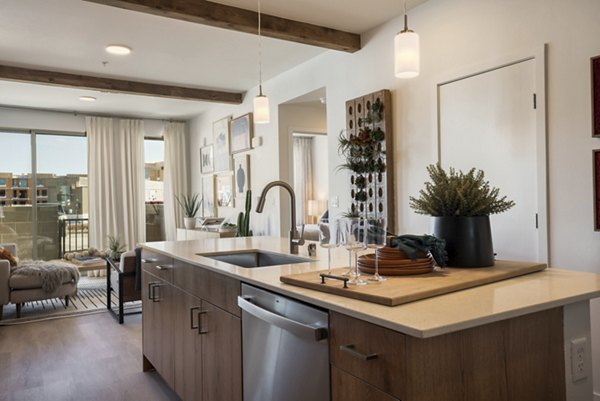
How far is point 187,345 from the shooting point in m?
2.27

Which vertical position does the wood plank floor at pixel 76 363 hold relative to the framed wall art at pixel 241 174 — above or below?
below

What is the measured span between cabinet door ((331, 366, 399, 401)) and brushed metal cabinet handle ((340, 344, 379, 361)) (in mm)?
71

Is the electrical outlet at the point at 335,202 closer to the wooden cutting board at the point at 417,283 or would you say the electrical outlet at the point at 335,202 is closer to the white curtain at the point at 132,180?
the wooden cutting board at the point at 417,283

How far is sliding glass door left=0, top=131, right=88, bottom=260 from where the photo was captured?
22.1 feet

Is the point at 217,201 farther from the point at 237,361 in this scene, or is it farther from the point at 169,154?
the point at 237,361

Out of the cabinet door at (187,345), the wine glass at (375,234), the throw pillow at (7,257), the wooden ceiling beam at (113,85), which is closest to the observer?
the wine glass at (375,234)

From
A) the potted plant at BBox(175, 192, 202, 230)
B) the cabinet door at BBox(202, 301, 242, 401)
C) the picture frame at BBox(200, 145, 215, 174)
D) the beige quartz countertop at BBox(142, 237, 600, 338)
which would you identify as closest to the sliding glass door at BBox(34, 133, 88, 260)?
the potted plant at BBox(175, 192, 202, 230)

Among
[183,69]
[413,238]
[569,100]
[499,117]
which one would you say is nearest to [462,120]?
[499,117]

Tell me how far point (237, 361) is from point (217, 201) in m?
5.28

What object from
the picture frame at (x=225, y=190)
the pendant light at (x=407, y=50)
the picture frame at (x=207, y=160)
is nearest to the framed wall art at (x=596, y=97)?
the pendant light at (x=407, y=50)

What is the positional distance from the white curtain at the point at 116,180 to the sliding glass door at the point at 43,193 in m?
0.29

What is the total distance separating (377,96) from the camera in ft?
12.5

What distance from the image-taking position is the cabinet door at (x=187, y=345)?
7.00 ft

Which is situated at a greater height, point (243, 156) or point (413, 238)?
point (243, 156)
